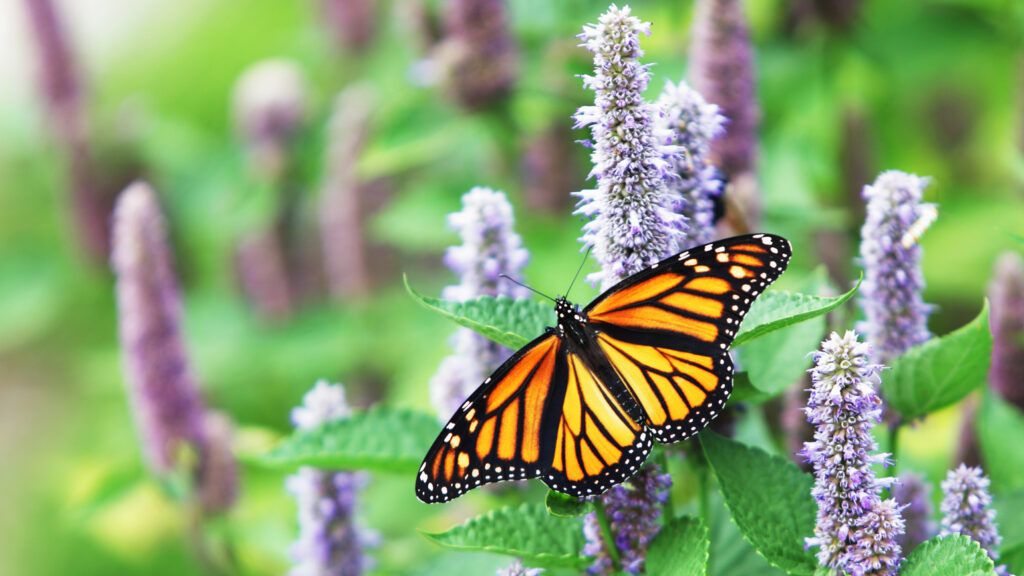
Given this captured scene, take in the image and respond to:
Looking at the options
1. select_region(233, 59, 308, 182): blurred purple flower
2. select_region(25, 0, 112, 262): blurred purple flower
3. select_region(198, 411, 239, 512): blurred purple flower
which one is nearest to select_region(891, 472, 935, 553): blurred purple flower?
select_region(198, 411, 239, 512): blurred purple flower

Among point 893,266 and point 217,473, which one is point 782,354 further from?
point 217,473

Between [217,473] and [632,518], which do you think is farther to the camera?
[217,473]

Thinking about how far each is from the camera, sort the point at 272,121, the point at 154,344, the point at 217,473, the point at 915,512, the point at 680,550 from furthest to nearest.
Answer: the point at 272,121, the point at 217,473, the point at 154,344, the point at 915,512, the point at 680,550

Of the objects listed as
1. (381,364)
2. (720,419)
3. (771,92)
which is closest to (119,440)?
(381,364)

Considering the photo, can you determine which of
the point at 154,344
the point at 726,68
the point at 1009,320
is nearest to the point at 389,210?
the point at 154,344

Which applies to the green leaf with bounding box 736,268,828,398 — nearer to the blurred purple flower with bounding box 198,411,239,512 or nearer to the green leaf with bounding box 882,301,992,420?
the green leaf with bounding box 882,301,992,420

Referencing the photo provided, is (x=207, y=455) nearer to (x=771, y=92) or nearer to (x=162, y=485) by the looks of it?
(x=162, y=485)

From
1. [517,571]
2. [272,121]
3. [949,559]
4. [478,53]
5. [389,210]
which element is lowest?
[949,559]

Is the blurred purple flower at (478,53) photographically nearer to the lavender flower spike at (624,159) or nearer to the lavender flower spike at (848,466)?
the lavender flower spike at (624,159)
